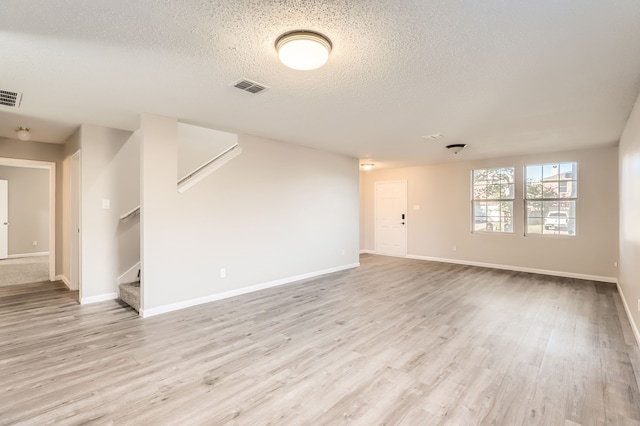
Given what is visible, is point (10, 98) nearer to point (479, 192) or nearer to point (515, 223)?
point (479, 192)

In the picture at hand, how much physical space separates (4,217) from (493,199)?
38.7 ft

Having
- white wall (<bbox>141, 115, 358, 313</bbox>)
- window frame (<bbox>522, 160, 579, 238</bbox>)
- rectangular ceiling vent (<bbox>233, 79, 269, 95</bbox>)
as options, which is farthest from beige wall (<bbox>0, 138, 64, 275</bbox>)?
window frame (<bbox>522, 160, 579, 238</bbox>)

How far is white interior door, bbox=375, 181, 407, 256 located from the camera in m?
7.99

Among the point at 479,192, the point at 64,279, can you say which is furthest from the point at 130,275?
the point at 479,192

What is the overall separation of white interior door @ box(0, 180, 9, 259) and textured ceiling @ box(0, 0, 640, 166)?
497 cm

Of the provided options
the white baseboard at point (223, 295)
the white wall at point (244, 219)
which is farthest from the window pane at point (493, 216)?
the white baseboard at point (223, 295)

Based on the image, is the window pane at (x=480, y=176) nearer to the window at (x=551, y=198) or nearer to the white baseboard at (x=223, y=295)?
the window at (x=551, y=198)

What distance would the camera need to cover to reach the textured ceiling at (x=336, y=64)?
67.1 inches

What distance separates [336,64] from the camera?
233cm

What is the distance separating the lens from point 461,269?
634cm

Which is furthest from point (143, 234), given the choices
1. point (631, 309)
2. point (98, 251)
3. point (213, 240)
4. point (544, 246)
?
point (544, 246)

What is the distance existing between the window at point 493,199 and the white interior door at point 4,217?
11411 mm

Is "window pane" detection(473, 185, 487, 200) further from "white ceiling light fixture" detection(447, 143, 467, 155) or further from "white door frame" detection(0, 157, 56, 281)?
"white door frame" detection(0, 157, 56, 281)

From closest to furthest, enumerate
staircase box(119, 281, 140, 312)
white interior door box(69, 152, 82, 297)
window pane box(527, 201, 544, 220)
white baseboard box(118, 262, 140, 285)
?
staircase box(119, 281, 140, 312), white baseboard box(118, 262, 140, 285), white interior door box(69, 152, 82, 297), window pane box(527, 201, 544, 220)
